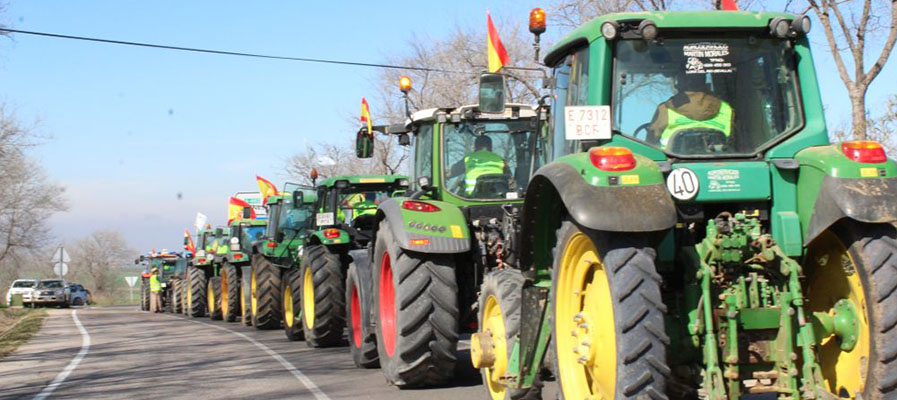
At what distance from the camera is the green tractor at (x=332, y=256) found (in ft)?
49.5

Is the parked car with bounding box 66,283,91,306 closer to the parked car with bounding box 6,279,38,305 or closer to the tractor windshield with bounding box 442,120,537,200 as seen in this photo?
the parked car with bounding box 6,279,38,305

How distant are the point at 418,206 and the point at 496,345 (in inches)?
102

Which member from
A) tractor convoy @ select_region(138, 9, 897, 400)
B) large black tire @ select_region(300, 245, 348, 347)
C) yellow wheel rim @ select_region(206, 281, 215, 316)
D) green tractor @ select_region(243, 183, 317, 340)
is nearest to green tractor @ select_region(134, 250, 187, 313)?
yellow wheel rim @ select_region(206, 281, 215, 316)

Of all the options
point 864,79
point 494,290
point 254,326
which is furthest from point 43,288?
point 494,290

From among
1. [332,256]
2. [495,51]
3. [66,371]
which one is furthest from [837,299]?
[66,371]

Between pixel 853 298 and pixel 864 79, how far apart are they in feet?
46.9

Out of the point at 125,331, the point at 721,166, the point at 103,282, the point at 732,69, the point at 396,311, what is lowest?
the point at 103,282

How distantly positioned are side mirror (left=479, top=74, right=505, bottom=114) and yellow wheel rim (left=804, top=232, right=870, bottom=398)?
9.00 ft

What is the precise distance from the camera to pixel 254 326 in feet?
69.9

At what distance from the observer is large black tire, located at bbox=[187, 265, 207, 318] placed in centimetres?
3059

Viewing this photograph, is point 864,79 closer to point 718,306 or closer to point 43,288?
point 718,306

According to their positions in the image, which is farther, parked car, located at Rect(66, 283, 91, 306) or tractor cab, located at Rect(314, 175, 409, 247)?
parked car, located at Rect(66, 283, 91, 306)

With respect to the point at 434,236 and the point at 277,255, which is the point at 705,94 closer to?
the point at 434,236

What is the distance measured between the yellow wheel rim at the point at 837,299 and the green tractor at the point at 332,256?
9604 millimetres
